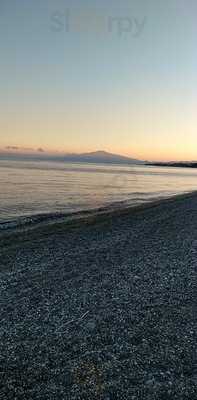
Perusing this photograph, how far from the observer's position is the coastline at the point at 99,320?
6.37m

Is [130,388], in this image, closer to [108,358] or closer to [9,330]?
[108,358]

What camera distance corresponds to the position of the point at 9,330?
8.18 meters

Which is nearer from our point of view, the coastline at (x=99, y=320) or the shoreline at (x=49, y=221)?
the coastline at (x=99, y=320)

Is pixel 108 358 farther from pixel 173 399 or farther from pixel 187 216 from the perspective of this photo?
pixel 187 216

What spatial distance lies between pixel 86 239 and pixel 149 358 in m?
11.4

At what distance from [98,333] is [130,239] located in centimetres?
1015

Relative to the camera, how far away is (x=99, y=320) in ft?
28.5

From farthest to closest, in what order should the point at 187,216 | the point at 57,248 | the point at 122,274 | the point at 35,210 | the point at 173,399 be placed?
the point at 35,210
the point at 187,216
the point at 57,248
the point at 122,274
the point at 173,399

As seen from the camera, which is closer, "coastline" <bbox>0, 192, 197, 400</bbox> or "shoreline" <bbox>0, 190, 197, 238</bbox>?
"coastline" <bbox>0, 192, 197, 400</bbox>

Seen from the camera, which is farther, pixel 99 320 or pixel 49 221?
pixel 49 221

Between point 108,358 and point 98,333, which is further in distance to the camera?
point 98,333

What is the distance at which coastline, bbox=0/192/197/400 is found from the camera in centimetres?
637

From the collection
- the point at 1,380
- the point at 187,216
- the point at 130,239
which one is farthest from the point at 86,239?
the point at 1,380


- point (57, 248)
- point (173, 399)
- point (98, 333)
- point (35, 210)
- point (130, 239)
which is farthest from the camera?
point (35, 210)
